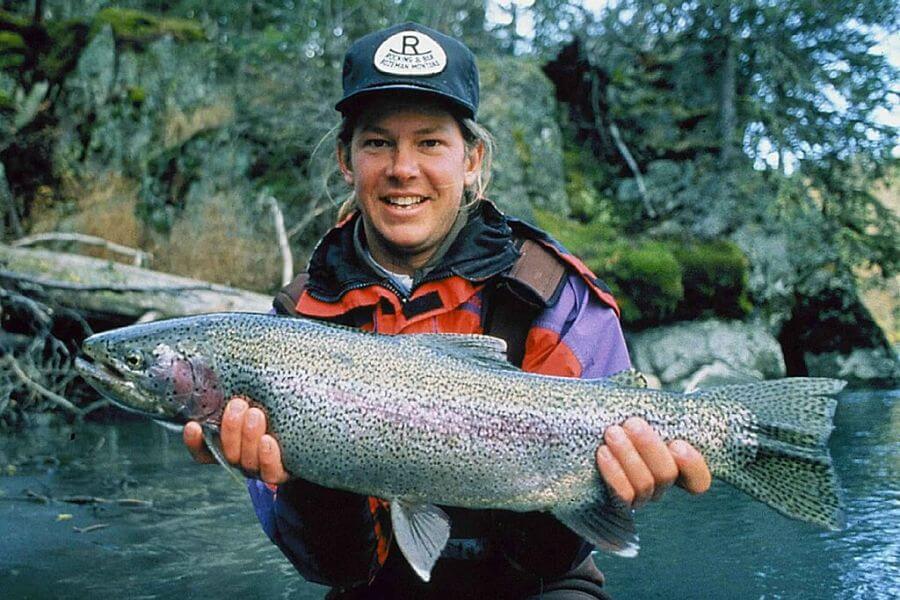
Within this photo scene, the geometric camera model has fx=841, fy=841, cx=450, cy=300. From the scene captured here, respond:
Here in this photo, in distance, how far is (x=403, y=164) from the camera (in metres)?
2.87

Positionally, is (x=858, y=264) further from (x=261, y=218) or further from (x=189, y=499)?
(x=189, y=499)

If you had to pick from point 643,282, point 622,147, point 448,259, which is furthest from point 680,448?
point 622,147

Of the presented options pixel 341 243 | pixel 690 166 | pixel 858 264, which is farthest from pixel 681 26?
pixel 341 243

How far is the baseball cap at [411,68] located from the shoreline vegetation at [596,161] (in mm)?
8456

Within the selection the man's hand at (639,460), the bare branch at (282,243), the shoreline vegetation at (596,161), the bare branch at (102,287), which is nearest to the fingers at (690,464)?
the man's hand at (639,460)

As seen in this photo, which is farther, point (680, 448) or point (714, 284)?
point (714, 284)

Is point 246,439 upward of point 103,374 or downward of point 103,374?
downward

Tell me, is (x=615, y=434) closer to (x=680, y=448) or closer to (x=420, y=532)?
(x=680, y=448)

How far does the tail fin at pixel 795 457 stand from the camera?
2436mm

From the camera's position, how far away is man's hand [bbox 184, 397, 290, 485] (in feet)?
7.84

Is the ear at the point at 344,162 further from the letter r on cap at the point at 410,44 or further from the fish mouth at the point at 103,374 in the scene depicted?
the fish mouth at the point at 103,374

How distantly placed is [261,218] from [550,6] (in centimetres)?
942

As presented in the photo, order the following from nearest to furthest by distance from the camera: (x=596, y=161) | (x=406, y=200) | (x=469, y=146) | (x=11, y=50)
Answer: (x=406, y=200) < (x=469, y=146) < (x=11, y=50) < (x=596, y=161)

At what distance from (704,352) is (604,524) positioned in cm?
1166
